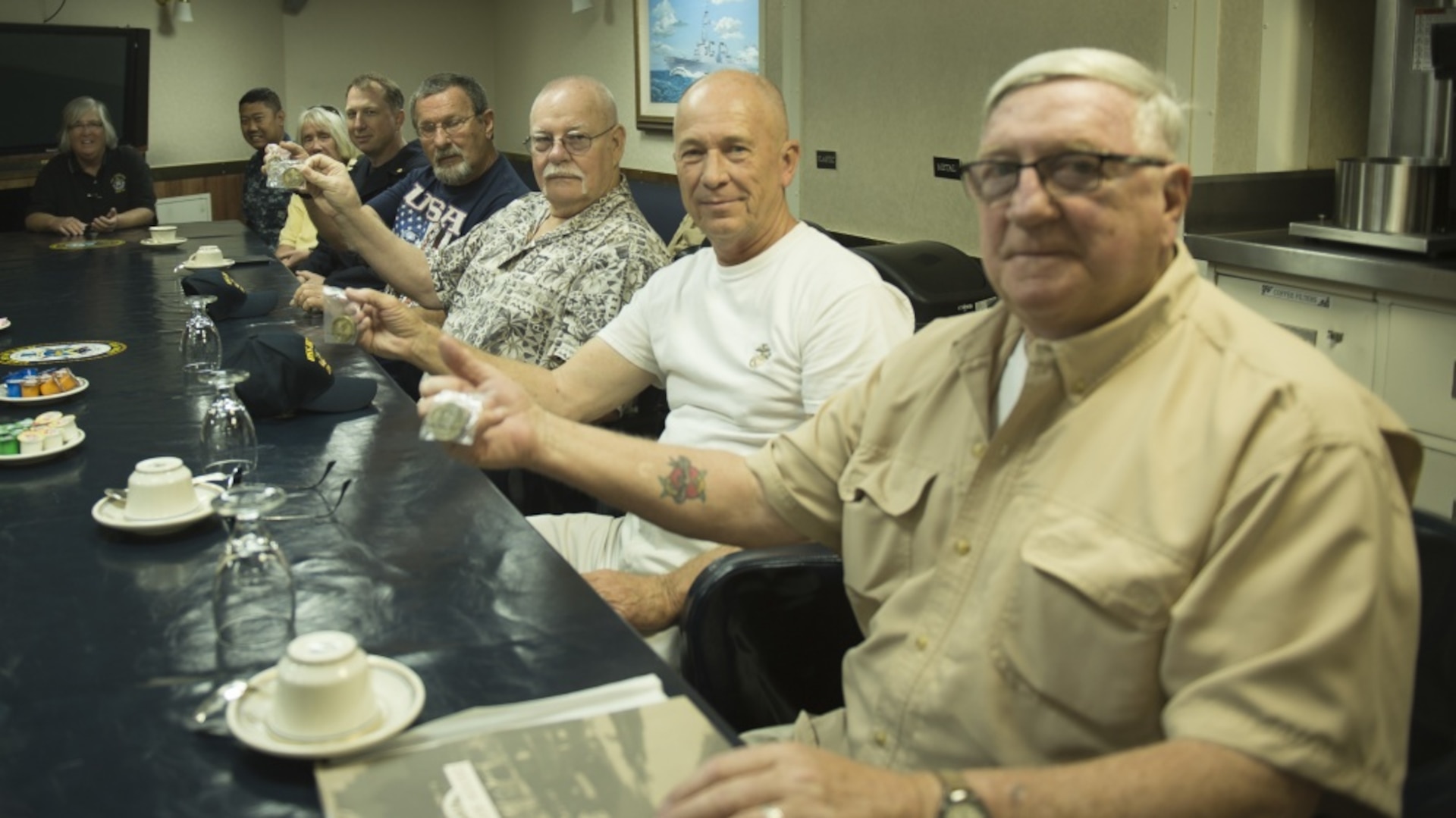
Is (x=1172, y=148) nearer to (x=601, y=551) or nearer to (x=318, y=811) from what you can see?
(x=318, y=811)

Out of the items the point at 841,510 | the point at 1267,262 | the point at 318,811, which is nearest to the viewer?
the point at 318,811

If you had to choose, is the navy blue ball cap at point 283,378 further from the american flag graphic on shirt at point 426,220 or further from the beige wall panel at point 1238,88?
the beige wall panel at point 1238,88

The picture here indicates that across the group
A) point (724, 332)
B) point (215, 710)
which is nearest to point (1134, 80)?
point (215, 710)

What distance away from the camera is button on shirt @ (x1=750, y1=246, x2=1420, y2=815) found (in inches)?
40.1

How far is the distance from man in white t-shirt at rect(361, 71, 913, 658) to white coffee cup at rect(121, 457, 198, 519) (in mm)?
606

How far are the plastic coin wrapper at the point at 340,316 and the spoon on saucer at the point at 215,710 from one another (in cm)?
148

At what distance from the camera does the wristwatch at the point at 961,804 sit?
1030 mm

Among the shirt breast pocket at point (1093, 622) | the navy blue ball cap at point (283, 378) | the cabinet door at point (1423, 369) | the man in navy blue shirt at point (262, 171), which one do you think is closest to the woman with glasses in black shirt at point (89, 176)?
the man in navy blue shirt at point (262, 171)

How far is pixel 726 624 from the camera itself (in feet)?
5.64

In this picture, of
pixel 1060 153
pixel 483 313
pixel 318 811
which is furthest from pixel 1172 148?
pixel 483 313

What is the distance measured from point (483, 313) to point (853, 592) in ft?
6.12

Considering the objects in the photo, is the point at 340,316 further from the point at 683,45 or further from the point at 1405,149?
the point at 683,45

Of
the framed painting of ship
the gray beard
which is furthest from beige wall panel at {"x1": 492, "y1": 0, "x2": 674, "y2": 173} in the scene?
the gray beard

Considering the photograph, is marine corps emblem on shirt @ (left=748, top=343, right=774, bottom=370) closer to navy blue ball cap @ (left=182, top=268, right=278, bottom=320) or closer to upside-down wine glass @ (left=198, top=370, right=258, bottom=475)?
upside-down wine glass @ (left=198, top=370, right=258, bottom=475)
